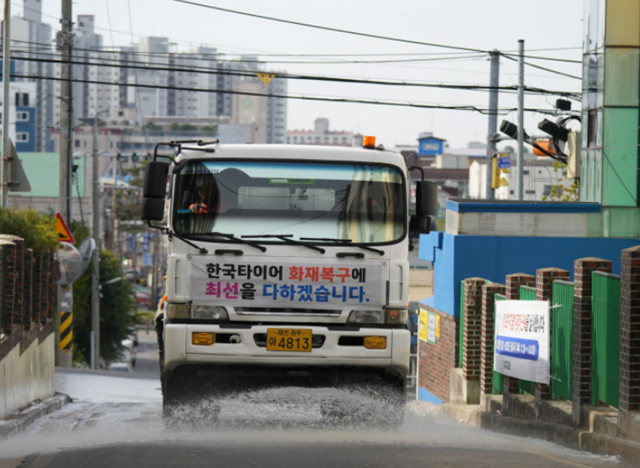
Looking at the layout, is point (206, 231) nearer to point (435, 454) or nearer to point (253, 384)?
point (253, 384)

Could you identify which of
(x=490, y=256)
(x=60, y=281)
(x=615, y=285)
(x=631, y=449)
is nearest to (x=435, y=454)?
(x=631, y=449)

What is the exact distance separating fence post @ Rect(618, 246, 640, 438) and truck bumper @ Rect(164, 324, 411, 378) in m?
2.19

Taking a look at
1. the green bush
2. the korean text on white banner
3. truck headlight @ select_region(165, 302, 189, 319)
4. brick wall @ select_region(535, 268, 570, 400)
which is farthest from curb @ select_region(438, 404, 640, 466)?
the green bush

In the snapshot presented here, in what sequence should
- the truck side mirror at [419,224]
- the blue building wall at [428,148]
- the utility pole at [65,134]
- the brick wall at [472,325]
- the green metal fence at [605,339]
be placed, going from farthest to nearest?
1. the blue building wall at [428,148]
2. the utility pole at [65,134]
3. the brick wall at [472,325]
4. the truck side mirror at [419,224]
5. the green metal fence at [605,339]

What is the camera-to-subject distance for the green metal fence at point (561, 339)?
12969 mm

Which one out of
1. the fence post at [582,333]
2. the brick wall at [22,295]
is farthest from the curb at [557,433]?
the brick wall at [22,295]

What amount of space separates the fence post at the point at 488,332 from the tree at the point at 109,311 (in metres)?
28.5

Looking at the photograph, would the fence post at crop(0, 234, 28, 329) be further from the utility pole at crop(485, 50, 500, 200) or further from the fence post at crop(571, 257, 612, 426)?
the utility pole at crop(485, 50, 500, 200)

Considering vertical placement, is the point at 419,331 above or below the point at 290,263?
below

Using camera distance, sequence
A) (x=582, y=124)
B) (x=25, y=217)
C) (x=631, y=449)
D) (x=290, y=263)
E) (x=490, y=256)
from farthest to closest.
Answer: (x=582, y=124), (x=490, y=256), (x=25, y=217), (x=290, y=263), (x=631, y=449)

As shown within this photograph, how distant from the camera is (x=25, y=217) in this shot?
17328 millimetres

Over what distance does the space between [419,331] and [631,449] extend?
17.2 metres

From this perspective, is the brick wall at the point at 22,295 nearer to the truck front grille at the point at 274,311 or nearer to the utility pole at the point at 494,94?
the truck front grille at the point at 274,311

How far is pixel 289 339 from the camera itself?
35.4 feet
